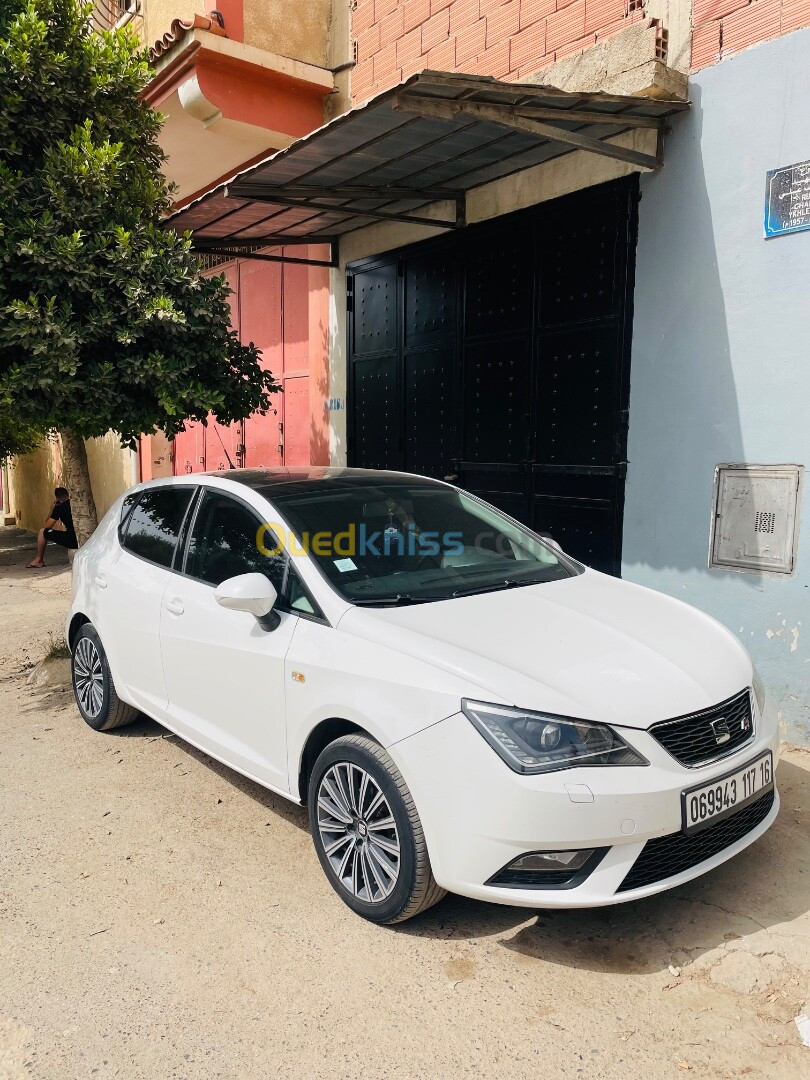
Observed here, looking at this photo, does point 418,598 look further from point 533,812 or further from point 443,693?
point 533,812

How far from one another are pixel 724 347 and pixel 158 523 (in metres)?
3.49

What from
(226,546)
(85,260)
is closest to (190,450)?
(85,260)

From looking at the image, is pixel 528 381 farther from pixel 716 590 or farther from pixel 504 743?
pixel 504 743

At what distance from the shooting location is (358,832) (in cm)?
302

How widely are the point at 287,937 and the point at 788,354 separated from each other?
13.1 feet

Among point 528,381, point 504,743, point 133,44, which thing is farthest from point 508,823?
point 133,44

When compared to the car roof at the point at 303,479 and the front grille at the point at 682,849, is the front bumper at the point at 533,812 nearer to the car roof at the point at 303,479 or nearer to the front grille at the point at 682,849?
the front grille at the point at 682,849

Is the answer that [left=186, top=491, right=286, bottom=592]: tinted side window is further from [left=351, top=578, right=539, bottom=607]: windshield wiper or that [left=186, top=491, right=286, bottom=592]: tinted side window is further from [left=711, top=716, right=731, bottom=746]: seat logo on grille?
[left=711, top=716, right=731, bottom=746]: seat logo on grille

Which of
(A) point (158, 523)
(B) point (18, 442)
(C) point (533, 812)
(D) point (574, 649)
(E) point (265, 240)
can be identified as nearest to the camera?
(C) point (533, 812)

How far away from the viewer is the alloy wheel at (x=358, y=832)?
2.90m

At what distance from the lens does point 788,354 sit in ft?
15.5

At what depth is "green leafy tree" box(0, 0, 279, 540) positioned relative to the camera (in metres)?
5.17

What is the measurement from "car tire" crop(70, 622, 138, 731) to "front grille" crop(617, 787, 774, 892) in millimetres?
3214

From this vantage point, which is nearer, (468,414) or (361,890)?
(361,890)
